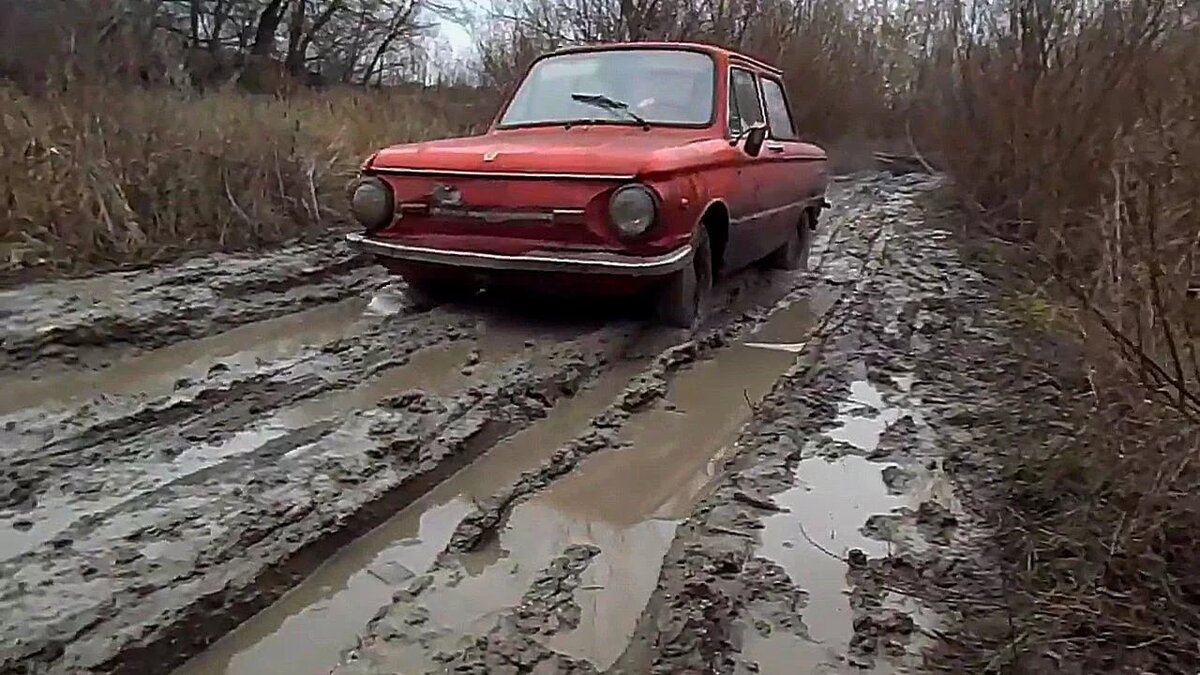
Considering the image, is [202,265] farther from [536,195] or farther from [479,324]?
[536,195]

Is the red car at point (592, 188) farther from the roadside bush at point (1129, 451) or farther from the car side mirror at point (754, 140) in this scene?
the roadside bush at point (1129, 451)

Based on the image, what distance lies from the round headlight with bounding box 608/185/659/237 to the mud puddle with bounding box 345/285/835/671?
30.1 inches

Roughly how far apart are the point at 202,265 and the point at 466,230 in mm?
2087

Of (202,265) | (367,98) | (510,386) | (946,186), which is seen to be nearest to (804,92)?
(946,186)

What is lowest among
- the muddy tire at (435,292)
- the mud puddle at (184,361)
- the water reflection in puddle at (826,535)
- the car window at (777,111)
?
the water reflection in puddle at (826,535)

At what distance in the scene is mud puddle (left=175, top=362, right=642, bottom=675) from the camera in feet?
8.40

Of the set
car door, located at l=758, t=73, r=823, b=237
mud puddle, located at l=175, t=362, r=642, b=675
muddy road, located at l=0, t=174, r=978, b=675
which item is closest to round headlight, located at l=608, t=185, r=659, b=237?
muddy road, located at l=0, t=174, r=978, b=675

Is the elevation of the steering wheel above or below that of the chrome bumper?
above

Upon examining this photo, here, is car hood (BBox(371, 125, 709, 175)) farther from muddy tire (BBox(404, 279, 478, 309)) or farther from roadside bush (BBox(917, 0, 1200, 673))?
roadside bush (BBox(917, 0, 1200, 673))

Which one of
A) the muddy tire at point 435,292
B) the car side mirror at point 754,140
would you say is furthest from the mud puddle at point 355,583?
the car side mirror at point 754,140

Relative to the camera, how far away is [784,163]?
7.54 meters

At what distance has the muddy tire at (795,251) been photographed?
8352 millimetres

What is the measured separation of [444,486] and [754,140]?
3.66m

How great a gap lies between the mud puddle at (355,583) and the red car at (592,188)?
146 centimetres
